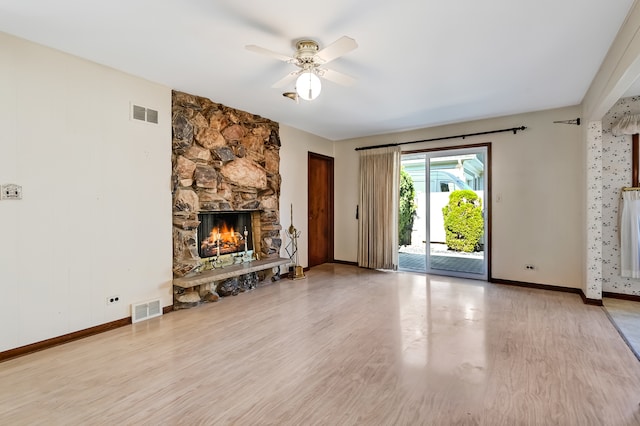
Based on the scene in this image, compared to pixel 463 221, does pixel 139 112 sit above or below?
above

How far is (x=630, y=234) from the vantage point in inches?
155


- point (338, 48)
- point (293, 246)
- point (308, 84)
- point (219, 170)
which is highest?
point (338, 48)

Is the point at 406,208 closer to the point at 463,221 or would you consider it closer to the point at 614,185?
the point at 463,221

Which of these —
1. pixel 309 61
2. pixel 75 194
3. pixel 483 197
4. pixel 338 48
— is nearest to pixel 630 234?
pixel 483 197

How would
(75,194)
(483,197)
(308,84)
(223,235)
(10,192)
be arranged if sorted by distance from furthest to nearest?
1. (483,197)
2. (223,235)
3. (75,194)
4. (308,84)
5. (10,192)

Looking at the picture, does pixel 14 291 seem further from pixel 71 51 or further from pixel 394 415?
pixel 394 415

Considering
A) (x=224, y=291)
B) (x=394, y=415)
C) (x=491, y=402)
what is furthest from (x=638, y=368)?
(x=224, y=291)

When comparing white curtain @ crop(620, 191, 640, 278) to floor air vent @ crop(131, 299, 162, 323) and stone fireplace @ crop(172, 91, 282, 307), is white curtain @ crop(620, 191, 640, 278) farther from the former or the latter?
floor air vent @ crop(131, 299, 162, 323)

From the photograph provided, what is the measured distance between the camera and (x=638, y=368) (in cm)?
232

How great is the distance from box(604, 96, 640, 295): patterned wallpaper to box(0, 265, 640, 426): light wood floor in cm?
97

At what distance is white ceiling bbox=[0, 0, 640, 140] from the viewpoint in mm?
2168

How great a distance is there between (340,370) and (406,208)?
4.09 meters

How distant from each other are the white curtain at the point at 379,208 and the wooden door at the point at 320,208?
729 millimetres

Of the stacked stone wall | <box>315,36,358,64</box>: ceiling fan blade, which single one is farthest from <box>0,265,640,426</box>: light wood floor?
<box>315,36,358,64</box>: ceiling fan blade
